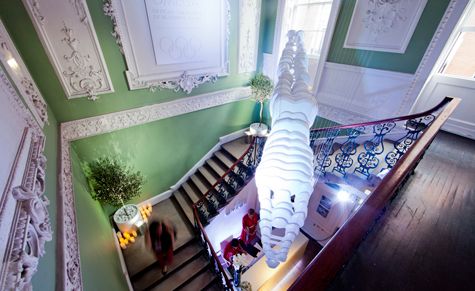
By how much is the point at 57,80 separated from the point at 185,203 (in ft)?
11.2

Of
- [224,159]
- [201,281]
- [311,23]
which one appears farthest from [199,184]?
[311,23]

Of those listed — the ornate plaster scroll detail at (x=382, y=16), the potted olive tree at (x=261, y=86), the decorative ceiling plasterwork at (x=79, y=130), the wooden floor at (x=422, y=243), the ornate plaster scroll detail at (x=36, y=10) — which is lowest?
the decorative ceiling plasterwork at (x=79, y=130)

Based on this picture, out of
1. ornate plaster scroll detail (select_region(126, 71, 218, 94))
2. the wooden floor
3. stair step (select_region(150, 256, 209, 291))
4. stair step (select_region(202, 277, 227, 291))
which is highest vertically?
ornate plaster scroll detail (select_region(126, 71, 218, 94))

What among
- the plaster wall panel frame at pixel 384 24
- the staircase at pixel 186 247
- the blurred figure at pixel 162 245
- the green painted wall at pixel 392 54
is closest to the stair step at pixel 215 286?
the staircase at pixel 186 247

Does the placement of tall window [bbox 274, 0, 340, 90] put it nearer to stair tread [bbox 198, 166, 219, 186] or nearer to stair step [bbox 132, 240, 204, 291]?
stair tread [bbox 198, 166, 219, 186]

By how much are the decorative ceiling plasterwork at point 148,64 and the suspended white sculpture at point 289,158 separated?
8.11ft

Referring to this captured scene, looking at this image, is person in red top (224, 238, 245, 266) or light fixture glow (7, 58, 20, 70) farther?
person in red top (224, 238, 245, 266)

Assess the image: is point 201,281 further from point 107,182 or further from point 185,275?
point 107,182

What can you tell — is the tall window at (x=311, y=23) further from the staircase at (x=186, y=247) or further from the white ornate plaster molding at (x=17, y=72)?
the white ornate plaster molding at (x=17, y=72)

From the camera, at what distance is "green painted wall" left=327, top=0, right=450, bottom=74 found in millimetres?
2834

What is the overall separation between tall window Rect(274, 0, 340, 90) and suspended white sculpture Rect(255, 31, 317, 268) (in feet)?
8.11

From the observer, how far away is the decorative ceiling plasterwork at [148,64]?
3.01 meters

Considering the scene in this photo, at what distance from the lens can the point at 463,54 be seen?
3.16m

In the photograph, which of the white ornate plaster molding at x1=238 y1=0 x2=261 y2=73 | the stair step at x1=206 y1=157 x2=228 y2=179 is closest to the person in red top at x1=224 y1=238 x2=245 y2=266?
the stair step at x1=206 y1=157 x2=228 y2=179
